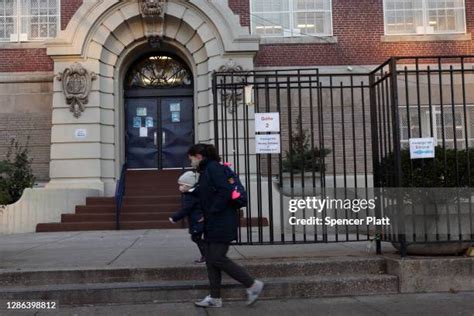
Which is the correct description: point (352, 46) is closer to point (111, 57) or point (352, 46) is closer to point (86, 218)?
point (111, 57)

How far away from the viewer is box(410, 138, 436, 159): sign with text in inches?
285

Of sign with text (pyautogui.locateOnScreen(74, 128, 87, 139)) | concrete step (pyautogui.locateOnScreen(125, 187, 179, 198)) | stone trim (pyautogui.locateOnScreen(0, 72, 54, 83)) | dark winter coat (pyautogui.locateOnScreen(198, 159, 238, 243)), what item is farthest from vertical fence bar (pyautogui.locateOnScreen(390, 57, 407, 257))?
stone trim (pyautogui.locateOnScreen(0, 72, 54, 83))

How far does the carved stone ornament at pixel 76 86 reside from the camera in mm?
14914

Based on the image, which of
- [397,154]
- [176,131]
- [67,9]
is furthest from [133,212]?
[397,154]

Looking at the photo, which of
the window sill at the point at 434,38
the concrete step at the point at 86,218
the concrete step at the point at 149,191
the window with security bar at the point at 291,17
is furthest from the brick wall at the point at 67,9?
the window sill at the point at 434,38

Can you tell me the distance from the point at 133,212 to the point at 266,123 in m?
7.16

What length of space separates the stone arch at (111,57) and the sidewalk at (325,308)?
877 centimetres

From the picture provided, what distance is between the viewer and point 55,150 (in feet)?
49.0

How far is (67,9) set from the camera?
1659 cm

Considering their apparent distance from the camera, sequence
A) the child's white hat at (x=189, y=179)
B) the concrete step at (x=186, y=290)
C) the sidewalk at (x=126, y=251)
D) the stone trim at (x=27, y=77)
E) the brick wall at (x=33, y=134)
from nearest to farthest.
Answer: the concrete step at (x=186, y=290) < the child's white hat at (x=189, y=179) < the sidewalk at (x=126, y=251) < the brick wall at (x=33, y=134) < the stone trim at (x=27, y=77)

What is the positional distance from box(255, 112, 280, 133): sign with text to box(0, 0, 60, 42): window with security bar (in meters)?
11.0

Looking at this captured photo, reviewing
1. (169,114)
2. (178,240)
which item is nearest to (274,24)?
(169,114)

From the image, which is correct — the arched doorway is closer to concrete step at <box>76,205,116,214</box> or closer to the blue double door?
the blue double door

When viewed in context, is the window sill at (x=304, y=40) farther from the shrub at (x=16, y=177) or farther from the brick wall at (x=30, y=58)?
the shrub at (x=16, y=177)
